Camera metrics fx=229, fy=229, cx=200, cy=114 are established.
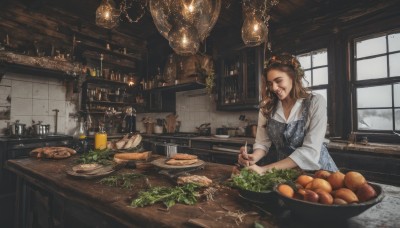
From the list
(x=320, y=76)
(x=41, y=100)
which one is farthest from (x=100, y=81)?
(x=320, y=76)

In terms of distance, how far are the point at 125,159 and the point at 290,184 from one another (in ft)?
4.62

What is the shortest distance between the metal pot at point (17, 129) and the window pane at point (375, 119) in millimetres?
5750

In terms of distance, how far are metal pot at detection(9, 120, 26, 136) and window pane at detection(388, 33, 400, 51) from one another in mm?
6165

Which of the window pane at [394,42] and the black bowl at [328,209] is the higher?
the window pane at [394,42]

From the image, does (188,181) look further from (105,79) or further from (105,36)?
(105,36)

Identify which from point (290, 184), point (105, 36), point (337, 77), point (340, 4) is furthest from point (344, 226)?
point (105, 36)

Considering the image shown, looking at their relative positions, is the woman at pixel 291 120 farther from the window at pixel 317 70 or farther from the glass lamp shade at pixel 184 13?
the window at pixel 317 70

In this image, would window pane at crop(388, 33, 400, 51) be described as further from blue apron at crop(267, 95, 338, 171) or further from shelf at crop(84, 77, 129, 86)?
shelf at crop(84, 77, 129, 86)

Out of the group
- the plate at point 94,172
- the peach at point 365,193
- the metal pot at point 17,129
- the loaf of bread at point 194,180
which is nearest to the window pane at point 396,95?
the peach at point 365,193

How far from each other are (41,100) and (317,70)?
5485 millimetres

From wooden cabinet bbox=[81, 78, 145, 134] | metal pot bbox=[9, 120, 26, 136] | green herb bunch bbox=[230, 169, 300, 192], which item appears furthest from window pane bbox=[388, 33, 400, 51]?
metal pot bbox=[9, 120, 26, 136]

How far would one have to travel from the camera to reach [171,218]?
2.97 ft

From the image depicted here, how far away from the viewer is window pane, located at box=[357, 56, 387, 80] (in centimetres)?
326

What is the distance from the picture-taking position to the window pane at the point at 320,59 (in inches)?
Answer: 150
